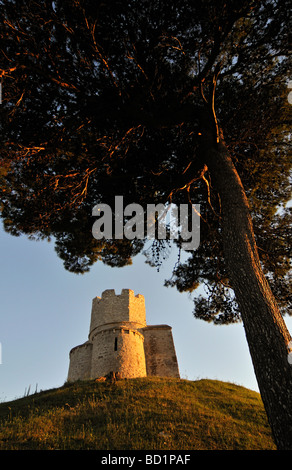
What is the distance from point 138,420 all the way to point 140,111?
9.18 metres

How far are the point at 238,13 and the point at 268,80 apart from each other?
2.59 m

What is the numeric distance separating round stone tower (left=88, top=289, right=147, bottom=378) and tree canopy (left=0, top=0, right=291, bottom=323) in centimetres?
987

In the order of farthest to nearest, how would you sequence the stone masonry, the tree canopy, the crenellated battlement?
the crenellated battlement → the stone masonry → the tree canopy

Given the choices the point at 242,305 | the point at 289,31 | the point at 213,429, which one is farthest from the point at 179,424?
the point at 289,31

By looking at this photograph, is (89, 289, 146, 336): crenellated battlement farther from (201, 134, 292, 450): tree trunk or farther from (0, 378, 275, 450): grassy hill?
(201, 134, 292, 450): tree trunk

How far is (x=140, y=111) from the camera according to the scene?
21.8 feet

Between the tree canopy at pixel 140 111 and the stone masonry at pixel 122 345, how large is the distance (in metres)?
9.97

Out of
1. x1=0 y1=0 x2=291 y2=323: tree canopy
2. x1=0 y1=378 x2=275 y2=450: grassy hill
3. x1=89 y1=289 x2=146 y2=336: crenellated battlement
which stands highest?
x1=89 y1=289 x2=146 y2=336: crenellated battlement

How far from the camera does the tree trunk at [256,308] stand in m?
3.26

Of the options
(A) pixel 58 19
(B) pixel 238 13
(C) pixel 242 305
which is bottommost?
(C) pixel 242 305

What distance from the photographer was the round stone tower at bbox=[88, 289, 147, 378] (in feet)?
53.6

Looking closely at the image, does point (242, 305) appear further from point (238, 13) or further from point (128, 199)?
point (238, 13)

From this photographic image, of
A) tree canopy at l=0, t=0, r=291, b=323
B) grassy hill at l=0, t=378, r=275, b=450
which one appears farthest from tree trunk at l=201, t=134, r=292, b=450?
grassy hill at l=0, t=378, r=275, b=450

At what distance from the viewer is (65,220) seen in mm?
8469
